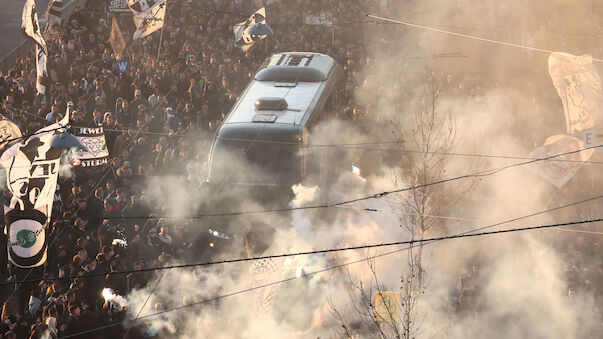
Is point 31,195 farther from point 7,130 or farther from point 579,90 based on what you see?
point 579,90

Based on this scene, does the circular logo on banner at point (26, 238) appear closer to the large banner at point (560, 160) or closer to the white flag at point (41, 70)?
the white flag at point (41, 70)

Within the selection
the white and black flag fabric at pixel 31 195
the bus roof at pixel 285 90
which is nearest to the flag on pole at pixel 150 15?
the bus roof at pixel 285 90

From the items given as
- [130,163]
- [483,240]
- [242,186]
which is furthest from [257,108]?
[483,240]

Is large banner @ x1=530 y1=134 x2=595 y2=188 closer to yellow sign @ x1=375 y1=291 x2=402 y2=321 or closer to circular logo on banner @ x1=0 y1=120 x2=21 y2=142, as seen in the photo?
yellow sign @ x1=375 y1=291 x2=402 y2=321

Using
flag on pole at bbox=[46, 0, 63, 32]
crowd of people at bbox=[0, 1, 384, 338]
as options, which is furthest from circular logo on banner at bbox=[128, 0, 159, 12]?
flag on pole at bbox=[46, 0, 63, 32]

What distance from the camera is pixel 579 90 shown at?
689 inches

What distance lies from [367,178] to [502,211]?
294cm

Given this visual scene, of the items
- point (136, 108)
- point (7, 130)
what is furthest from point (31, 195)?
point (136, 108)

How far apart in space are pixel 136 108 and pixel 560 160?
9026 millimetres

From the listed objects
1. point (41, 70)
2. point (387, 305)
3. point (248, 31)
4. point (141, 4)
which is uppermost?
point (141, 4)

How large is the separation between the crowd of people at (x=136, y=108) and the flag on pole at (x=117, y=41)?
0.47m

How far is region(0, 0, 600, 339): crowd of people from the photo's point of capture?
1524 cm

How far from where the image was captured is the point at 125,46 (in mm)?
22297

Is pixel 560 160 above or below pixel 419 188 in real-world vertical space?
above
